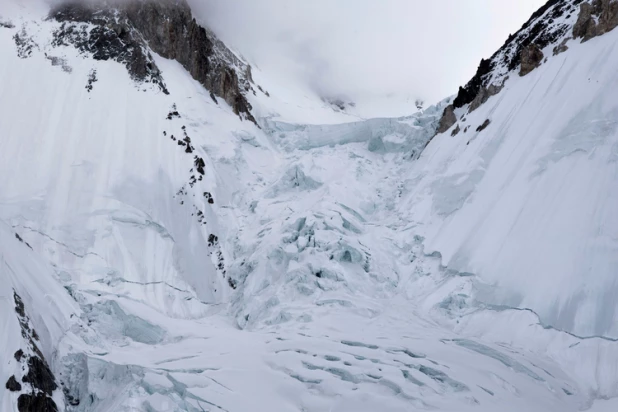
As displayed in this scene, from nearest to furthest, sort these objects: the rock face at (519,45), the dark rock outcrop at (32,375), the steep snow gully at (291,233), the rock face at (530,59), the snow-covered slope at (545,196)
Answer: the dark rock outcrop at (32,375)
the steep snow gully at (291,233)
the snow-covered slope at (545,196)
the rock face at (530,59)
the rock face at (519,45)

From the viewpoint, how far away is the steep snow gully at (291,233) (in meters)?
12.0

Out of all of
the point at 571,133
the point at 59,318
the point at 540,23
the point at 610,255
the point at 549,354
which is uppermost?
the point at 540,23

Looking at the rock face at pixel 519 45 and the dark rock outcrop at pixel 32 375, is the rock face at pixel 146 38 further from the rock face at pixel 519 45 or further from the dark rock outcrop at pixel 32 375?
the dark rock outcrop at pixel 32 375

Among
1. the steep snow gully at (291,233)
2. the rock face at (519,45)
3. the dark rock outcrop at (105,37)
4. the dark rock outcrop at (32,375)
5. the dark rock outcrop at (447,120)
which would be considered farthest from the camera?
the dark rock outcrop at (105,37)

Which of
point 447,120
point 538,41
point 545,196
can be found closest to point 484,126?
point 538,41

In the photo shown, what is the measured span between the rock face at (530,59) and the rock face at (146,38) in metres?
18.4

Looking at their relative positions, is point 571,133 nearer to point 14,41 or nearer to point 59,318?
point 59,318

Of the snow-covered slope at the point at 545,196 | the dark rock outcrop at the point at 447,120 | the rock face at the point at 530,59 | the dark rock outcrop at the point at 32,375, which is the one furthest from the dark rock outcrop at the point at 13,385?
the dark rock outcrop at the point at 447,120

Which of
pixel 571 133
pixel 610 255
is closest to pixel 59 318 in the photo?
pixel 610 255

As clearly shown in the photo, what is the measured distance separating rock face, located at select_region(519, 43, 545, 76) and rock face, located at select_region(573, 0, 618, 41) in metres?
1.92

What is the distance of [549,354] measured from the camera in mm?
12961

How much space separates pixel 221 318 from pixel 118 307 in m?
4.24

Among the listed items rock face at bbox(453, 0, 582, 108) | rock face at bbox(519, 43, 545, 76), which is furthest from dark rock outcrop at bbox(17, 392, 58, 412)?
Result: rock face at bbox(453, 0, 582, 108)

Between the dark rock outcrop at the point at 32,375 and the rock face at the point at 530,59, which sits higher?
the rock face at the point at 530,59
